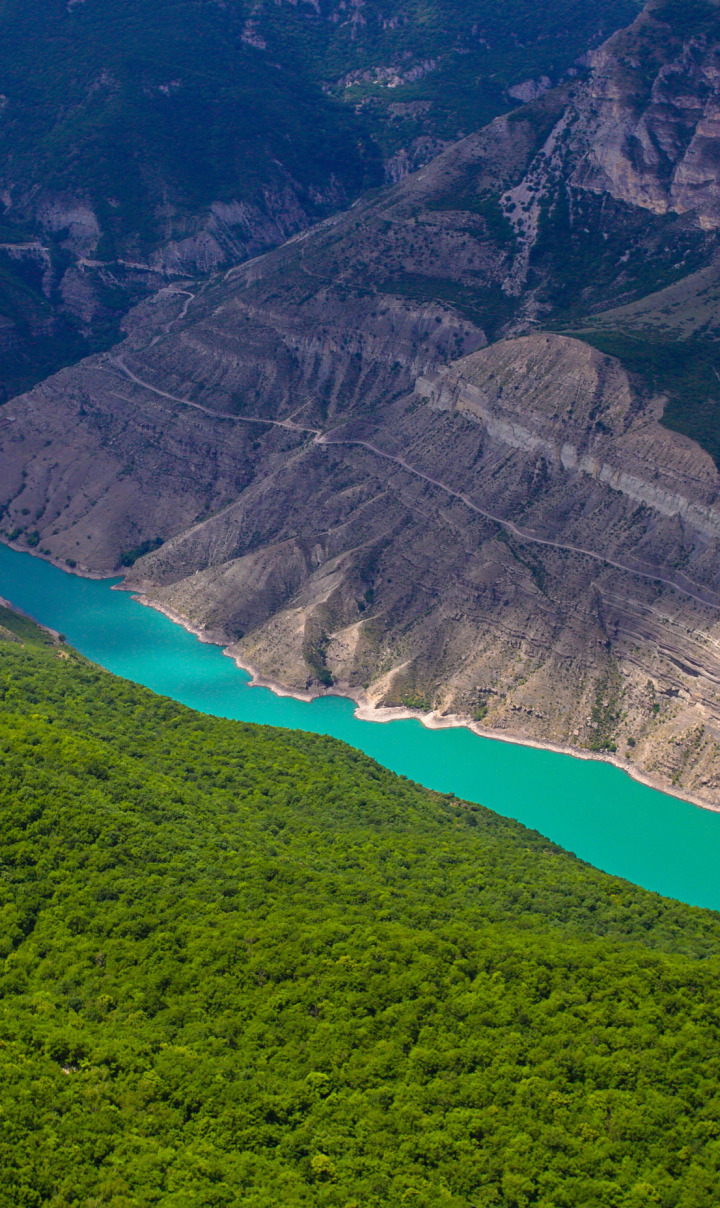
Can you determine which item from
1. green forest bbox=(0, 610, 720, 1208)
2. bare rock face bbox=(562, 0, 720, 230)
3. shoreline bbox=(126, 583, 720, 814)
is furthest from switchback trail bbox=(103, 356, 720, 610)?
bare rock face bbox=(562, 0, 720, 230)

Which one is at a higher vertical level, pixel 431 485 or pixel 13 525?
pixel 431 485

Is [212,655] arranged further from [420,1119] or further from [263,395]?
[420,1119]

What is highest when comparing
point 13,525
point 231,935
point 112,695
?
point 231,935

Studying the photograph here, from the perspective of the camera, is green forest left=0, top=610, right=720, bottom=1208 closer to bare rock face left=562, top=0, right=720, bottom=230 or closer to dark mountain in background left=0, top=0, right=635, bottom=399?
bare rock face left=562, top=0, right=720, bottom=230

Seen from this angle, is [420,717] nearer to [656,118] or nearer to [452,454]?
[452,454]

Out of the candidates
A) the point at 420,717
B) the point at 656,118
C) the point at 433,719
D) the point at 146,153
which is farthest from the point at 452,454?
the point at 146,153

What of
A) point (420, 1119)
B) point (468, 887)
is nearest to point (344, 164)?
point (468, 887)

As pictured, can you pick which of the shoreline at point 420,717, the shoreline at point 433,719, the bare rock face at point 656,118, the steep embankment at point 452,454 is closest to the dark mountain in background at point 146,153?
the steep embankment at point 452,454
